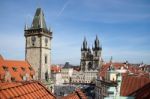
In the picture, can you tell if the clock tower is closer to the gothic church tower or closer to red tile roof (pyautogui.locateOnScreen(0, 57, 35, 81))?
red tile roof (pyautogui.locateOnScreen(0, 57, 35, 81))

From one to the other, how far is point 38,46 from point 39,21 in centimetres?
568

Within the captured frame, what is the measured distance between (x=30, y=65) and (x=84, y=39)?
69499mm

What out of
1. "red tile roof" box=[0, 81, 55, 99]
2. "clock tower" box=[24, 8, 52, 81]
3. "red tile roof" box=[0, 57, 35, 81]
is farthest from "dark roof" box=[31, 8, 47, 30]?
"red tile roof" box=[0, 81, 55, 99]

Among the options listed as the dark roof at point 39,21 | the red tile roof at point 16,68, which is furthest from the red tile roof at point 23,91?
the dark roof at point 39,21

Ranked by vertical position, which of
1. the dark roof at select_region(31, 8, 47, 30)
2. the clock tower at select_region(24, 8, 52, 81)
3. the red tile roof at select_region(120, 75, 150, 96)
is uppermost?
the dark roof at select_region(31, 8, 47, 30)

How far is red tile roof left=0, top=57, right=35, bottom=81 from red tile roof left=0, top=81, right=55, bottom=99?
30486 mm

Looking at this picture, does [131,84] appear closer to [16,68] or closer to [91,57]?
[16,68]

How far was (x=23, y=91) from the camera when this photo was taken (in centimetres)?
984

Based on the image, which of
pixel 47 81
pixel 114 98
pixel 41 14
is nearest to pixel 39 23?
pixel 41 14

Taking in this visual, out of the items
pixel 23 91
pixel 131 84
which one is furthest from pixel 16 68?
pixel 23 91

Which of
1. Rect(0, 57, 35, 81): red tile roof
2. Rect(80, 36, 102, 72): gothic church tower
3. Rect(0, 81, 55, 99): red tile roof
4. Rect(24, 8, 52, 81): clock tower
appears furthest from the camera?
Rect(80, 36, 102, 72): gothic church tower

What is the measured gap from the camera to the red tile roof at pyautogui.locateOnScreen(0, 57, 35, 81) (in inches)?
1697

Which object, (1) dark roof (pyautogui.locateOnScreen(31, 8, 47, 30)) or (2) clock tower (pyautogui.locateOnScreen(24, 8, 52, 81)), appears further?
(1) dark roof (pyautogui.locateOnScreen(31, 8, 47, 30))

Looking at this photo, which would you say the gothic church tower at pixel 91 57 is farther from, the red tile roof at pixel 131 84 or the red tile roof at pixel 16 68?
the red tile roof at pixel 131 84
